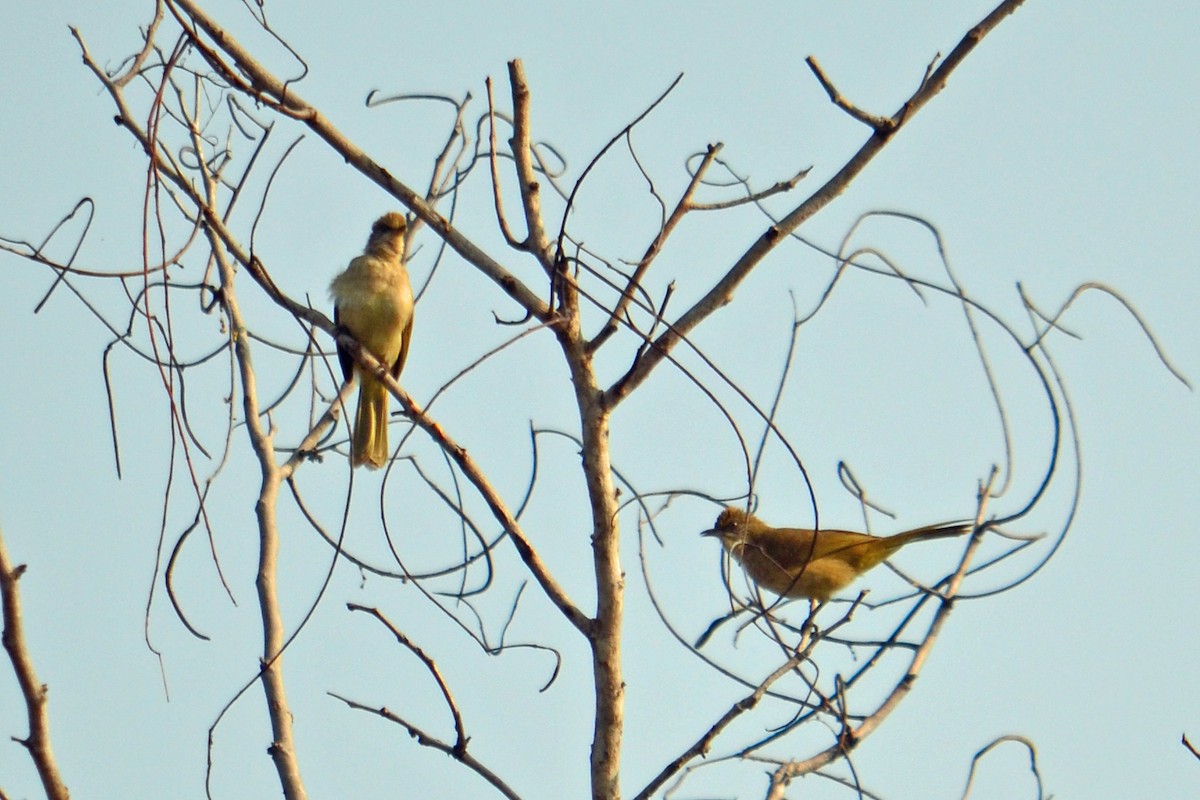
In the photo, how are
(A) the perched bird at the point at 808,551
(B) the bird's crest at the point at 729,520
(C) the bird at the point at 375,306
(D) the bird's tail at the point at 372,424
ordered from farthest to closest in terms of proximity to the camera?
(B) the bird's crest at the point at 729,520, (C) the bird at the point at 375,306, (D) the bird's tail at the point at 372,424, (A) the perched bird at the point at 808,551

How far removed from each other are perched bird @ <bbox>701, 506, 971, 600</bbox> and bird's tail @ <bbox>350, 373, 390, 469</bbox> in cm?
169

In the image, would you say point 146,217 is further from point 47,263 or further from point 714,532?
point 714,532

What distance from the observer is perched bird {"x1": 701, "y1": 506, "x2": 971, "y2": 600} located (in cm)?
587

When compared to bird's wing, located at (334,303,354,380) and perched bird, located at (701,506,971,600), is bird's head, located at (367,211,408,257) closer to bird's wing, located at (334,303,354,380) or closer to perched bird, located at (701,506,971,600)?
bird's wing, located at (334,303,354,380)

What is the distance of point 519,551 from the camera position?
3105 millimetres

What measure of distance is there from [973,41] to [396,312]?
4472 millimetres

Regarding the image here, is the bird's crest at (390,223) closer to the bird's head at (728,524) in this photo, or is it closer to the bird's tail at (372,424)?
the bird's tail at (372,424)

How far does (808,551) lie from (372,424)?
7.27 feet

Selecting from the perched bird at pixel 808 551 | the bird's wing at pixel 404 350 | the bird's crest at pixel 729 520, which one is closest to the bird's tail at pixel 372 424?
the bird's wing at pixel 404 350

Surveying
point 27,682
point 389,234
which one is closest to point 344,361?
point 389,234

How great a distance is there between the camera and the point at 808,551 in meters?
5.30

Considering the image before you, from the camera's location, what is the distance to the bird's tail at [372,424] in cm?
619

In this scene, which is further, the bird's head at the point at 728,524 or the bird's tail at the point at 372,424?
the bird's head at the point at 728,524

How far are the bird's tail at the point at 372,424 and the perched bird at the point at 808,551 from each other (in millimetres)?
1693
